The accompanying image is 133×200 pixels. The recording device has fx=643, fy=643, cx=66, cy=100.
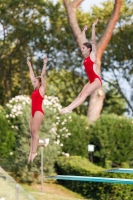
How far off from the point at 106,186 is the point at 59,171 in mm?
3486

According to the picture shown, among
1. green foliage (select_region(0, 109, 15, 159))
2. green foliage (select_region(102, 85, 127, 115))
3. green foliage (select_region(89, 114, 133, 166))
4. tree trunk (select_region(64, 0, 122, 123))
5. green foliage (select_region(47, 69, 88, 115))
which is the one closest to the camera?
tree trunk (select_region(64, 0, 122, 123))

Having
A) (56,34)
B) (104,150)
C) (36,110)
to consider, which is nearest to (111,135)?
(104,150)

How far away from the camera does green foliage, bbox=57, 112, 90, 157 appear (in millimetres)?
21469

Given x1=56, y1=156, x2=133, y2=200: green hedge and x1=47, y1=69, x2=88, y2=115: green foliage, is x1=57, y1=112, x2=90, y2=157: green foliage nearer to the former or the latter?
x1=56, y1=156, x2=133, y2=200: green hedge

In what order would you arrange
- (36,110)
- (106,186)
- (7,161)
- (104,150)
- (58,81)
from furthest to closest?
1. (58,81)
2. (104,150)
3. (7,161)
4. (106,186)
5. (36,110)

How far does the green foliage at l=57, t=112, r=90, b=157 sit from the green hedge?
2.49 feet

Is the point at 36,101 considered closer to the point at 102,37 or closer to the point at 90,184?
the point at 90,184

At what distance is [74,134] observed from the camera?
21.9 metres

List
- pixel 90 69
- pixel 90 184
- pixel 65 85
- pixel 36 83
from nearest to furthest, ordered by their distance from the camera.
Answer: pixel 90 69 → pixel 36 83 → pixel 90 184 → pixel 65 85

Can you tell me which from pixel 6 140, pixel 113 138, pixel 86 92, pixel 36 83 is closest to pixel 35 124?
pixel 36 83

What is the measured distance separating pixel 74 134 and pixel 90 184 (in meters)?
2.95

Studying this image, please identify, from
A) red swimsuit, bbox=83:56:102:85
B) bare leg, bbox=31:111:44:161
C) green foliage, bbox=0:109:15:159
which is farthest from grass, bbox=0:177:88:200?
red swimsuit, bbox=83:56:102:85

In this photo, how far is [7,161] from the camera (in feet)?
67.7

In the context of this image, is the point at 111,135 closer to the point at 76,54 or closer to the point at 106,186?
the point at 106,186
